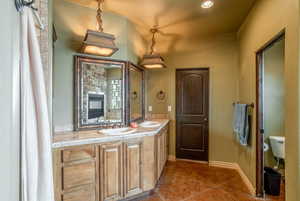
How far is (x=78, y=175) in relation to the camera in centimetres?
183

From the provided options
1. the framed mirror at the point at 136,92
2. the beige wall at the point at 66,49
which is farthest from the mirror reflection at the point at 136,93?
the beige wall at the point at 66,49

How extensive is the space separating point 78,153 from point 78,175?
9.8 inches

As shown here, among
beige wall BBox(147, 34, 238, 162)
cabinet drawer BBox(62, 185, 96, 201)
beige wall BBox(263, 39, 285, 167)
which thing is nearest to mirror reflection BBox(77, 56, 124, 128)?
cabinet drawer BBox(62, 185, 96, 201)

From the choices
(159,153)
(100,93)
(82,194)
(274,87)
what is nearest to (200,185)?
(159,153)

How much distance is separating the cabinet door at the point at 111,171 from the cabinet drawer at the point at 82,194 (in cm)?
11

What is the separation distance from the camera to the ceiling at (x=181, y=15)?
7.55 ft

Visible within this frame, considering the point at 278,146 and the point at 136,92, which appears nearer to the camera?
the point at 278,146

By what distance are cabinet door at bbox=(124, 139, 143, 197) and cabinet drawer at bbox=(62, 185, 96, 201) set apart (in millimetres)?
428

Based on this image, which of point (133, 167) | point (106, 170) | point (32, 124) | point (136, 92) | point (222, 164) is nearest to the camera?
point (32, 124)

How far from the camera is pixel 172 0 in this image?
2.22 metres

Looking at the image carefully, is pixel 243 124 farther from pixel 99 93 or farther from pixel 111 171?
pixel 99 93

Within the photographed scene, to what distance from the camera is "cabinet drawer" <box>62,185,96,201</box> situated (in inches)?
70.2

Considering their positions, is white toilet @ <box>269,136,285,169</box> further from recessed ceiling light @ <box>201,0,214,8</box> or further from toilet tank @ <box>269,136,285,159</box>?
recessed ceiling light @ <box>201,0,214,8</box>
